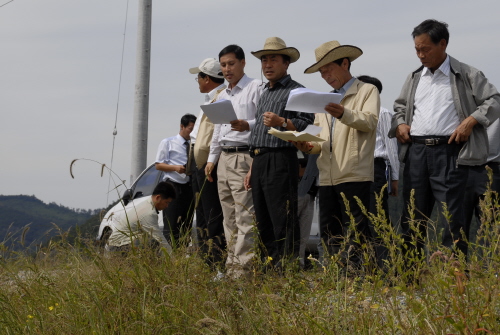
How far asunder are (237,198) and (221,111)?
863mm

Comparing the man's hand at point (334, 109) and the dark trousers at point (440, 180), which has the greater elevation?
the man's hand at point (334, 109)

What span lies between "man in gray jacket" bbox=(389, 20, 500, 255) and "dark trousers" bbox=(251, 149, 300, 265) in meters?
0.84

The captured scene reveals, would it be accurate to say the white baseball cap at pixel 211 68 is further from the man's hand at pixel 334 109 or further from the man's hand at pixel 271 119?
the man's hand at pixel 334 109

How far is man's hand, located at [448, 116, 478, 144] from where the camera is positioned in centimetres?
549

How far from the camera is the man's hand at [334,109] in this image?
5523 mm

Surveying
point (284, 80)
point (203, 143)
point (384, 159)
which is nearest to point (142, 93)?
point (203, 143)

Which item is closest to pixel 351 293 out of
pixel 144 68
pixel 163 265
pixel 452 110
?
pixel 163 265

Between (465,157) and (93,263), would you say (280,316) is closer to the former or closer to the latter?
(93,263)

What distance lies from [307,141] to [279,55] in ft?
3.38

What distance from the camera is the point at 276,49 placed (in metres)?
6.45

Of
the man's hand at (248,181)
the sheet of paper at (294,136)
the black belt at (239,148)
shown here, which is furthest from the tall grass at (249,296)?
the black belt at (239,148)

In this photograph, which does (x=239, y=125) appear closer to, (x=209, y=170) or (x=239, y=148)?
(x=239, y=148)

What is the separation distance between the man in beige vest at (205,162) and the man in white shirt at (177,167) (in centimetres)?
74

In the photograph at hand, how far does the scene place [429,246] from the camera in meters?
3.48
